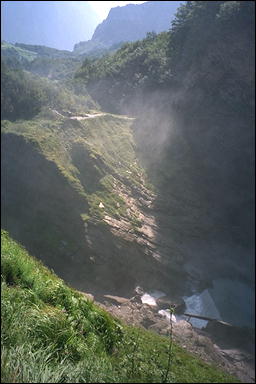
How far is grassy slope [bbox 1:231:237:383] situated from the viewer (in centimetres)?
336

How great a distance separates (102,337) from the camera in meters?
5.66

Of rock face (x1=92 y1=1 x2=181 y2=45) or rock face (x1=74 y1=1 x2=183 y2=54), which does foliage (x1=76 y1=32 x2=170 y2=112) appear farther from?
rock face (x1=74 y1=1 x2=183 y2=54)

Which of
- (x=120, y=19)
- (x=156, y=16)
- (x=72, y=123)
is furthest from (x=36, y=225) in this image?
(x=120, y=19)

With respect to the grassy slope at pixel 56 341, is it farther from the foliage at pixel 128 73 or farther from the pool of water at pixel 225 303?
the foliage at pixel 128 73

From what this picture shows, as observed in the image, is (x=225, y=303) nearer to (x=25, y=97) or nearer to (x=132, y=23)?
(x=25, y=97)

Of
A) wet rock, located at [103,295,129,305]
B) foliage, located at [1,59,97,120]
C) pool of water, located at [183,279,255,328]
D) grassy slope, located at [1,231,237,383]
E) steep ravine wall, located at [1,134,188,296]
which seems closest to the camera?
grassy slope, located at [1,231,237,383]

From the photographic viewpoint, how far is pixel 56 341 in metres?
4.35

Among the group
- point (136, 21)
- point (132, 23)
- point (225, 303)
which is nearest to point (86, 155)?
point (225, 303)

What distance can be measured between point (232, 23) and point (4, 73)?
75.2 feet

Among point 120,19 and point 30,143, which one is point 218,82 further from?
point 120,19

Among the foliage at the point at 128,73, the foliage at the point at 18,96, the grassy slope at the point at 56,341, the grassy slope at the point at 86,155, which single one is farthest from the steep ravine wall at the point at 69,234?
the foliage at the point at 128,73

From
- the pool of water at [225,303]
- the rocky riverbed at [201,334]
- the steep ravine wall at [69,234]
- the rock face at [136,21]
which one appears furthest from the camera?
the rock face at [136,21]

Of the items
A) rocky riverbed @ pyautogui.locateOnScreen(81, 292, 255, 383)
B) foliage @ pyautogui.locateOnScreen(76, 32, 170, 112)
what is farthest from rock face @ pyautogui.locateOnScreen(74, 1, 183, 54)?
rocky riverbed @ pyautogui.locateOnScreen(81, 292, 255, 383)

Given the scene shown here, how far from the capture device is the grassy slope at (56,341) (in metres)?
3.36
